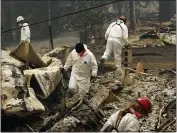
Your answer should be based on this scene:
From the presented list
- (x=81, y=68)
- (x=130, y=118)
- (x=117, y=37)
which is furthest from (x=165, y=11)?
(x=130, y=118)

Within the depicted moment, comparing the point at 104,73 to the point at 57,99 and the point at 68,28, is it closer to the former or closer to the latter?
the point at 57,99

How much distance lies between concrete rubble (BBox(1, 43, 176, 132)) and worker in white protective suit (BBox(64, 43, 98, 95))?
8.4 inches

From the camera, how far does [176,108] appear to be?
695 cm

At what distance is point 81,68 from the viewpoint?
27.5ft

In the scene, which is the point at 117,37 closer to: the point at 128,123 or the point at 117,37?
the point at 117,37

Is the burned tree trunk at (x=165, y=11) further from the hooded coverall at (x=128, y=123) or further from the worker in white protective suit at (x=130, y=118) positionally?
the hooded coverall at (x=128, y=123)

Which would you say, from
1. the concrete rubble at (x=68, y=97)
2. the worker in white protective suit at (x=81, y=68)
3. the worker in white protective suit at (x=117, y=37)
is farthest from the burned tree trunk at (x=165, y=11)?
the worker in white protective suit at (x=81, y=68)

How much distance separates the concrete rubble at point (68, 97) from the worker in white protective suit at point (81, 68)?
0.21 meters

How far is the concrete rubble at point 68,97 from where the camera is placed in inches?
256

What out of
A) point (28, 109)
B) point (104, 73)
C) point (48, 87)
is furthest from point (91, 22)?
point (28, 109)

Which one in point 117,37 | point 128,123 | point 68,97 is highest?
point 117,37

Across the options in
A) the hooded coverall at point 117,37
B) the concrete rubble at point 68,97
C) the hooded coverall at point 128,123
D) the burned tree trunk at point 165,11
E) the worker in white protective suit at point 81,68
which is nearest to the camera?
the hooded coverall at point 128,123

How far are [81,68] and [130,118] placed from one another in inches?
152

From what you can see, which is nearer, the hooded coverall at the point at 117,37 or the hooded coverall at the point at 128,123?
the hooded coverall at the point at 128,123
